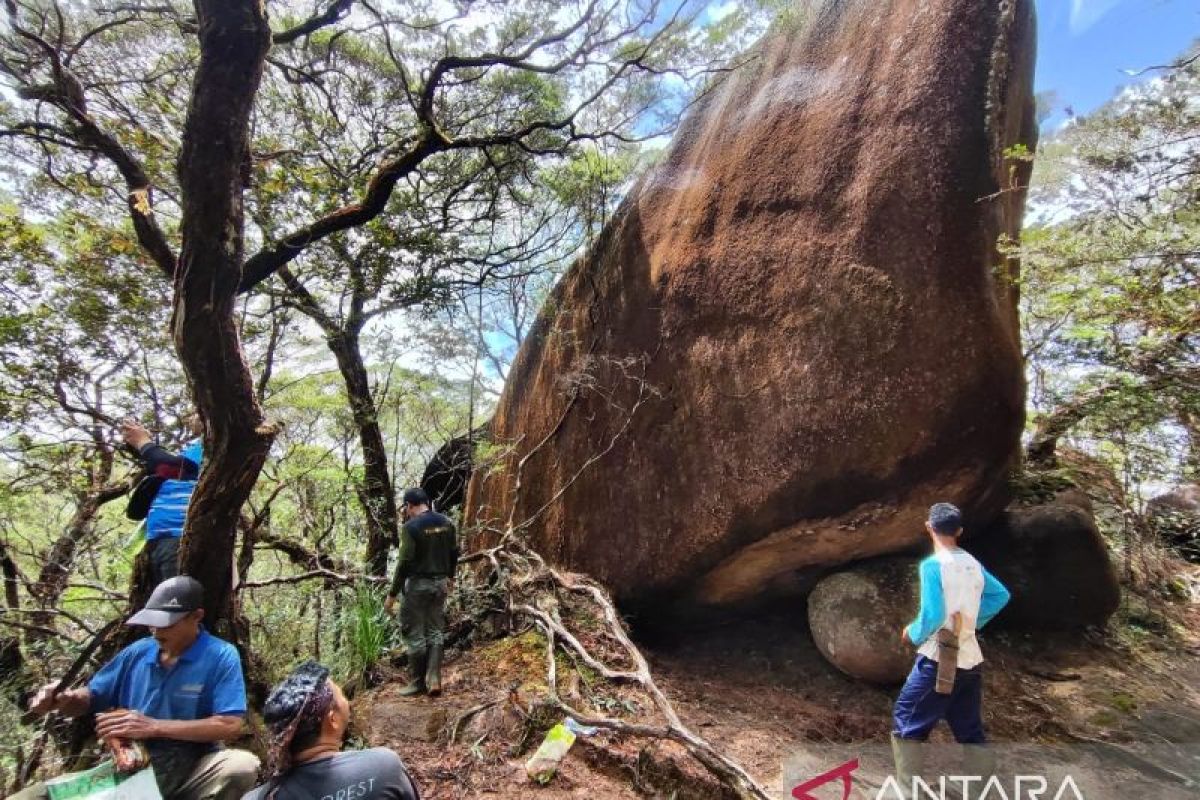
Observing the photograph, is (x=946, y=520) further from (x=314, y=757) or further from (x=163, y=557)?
(x=163, y=557)

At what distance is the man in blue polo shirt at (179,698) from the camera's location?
9.19ft

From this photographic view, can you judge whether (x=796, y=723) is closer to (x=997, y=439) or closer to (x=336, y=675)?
(x=997, y=439)

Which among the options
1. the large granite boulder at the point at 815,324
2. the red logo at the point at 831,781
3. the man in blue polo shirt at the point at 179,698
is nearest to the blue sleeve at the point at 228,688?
the man in blue polo shirt at the point at 179,698

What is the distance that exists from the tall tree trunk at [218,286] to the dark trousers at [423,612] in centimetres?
178

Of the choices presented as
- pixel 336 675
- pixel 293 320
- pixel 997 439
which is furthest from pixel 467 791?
pixel 293 320

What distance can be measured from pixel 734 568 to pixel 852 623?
113 cm

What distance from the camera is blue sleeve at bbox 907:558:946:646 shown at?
11.3 ft

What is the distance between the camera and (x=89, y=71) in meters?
6.10

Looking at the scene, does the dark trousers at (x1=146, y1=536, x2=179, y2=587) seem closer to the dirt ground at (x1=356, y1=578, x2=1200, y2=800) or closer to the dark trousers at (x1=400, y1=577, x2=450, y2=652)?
the dirt ground at (x1=356, y1=578, x2=1200, y2=800)

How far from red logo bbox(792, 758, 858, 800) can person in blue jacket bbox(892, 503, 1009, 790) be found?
0.38 m

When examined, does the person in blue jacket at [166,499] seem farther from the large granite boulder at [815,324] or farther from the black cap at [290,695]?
the large granite boulder at [815,324]

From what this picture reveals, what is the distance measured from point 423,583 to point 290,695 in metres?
3.88

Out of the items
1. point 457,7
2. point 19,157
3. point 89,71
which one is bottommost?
point 19,157

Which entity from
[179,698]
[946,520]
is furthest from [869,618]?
[179,698]
